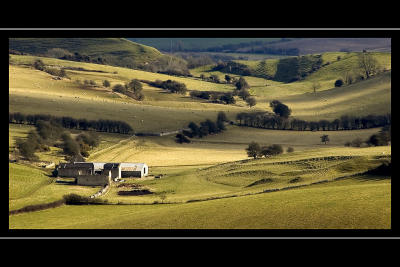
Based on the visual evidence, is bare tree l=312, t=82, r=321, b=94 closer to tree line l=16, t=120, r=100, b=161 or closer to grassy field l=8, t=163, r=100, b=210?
tree line l=16, t=120, r=100, b=161

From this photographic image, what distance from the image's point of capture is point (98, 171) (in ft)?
149

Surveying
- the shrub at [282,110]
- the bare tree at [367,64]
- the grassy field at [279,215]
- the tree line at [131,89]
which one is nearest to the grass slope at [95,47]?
the tree line at [131,89]

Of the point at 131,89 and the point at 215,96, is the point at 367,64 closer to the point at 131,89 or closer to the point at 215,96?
the point at 215,96

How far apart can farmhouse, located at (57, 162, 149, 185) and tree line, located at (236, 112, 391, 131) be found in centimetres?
3875

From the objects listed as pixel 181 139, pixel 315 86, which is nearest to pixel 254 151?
pixel 181 139

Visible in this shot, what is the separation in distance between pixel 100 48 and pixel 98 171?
130375 millimetres

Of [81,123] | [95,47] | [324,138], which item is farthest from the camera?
[95,47]

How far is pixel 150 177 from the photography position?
147 ft

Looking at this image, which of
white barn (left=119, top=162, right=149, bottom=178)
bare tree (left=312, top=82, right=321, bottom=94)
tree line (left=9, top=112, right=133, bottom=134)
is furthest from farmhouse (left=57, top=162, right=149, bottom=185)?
bare tree (left=312, top=82, right=321, bottom=94)

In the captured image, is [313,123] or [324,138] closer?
[324,138]

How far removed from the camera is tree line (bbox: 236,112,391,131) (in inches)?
3147

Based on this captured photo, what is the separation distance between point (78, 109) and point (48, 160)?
108ft
